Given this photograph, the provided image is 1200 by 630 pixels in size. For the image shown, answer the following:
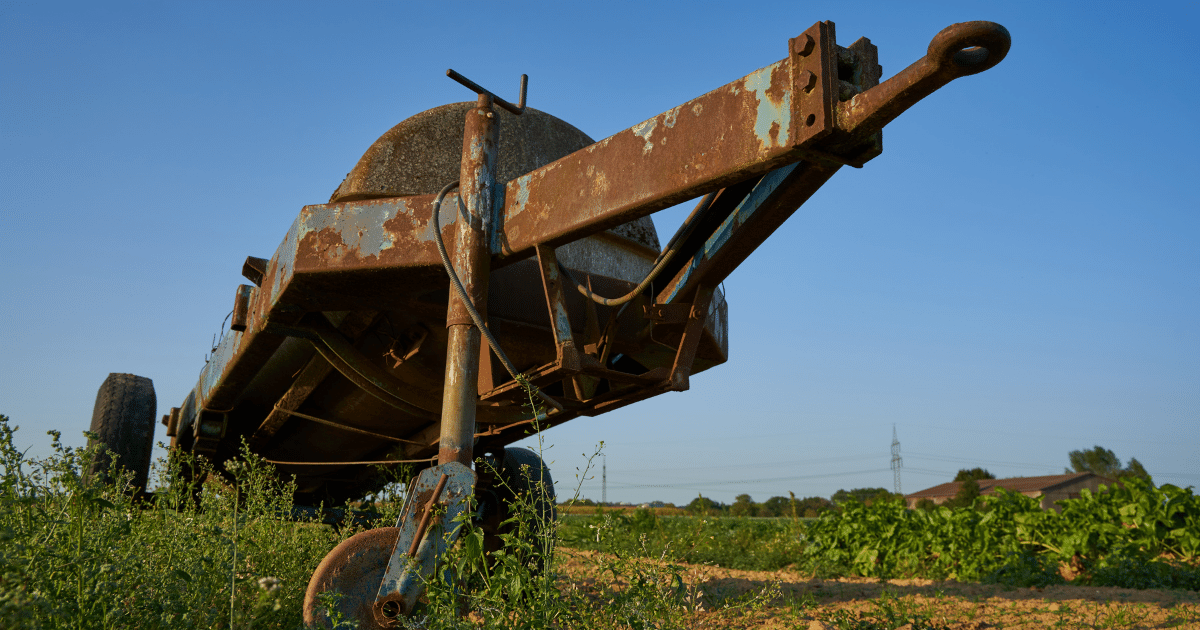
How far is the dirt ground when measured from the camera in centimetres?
385

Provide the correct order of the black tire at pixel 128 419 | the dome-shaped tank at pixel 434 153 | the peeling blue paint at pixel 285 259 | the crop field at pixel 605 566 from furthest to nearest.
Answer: the black tire at pixel 128 419
the dome-shaped tank at pixel 434 153
the peeling blue paint at pixel 285 259
the crop field at pixel 605 566

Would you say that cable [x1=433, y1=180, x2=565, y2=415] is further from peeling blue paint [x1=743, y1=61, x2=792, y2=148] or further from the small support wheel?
peeling blue paint [x1=743, y1=61, x2=792, y2=148]

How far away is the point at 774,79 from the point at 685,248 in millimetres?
936

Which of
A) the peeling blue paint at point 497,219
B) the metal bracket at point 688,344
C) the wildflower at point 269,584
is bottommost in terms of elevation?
the wildflower at point 269,584

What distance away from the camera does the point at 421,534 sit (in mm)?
2742

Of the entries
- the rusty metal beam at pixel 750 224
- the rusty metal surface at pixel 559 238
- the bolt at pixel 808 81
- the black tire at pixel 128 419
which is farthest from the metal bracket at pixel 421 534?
the black tire at pixel 128 419

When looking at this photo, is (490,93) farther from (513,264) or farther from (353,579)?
(353,579)

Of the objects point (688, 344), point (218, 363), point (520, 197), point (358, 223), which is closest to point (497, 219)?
point (520, 197)

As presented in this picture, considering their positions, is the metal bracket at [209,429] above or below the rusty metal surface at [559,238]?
below

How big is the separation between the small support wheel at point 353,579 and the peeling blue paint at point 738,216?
156 centimetres

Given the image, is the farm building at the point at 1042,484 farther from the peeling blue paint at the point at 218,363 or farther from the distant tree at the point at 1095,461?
the peeling blue paint at the point at 218,363

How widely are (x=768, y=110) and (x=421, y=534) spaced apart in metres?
1.86

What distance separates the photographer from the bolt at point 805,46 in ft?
8.11

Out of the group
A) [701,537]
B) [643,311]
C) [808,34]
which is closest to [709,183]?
[808,34]
